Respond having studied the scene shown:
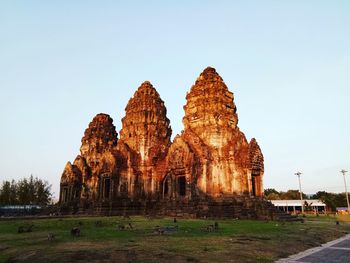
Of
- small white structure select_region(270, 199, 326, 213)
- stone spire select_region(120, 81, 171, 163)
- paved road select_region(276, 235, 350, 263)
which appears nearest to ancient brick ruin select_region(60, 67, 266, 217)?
stone spire select_region(120, 81, 171, 163)

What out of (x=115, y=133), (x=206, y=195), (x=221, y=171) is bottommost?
(x=206, y=195)

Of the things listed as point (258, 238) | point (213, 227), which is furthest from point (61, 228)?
point (258, 238)

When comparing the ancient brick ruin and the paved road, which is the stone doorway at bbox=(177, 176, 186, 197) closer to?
the ancient brick ruin

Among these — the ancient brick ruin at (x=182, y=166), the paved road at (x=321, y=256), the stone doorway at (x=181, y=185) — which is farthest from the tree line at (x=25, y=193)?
the paved road at (x=321, y=256)

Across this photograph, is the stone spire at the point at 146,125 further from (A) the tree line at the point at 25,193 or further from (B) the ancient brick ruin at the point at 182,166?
(A) the tree line at the point at 25,193

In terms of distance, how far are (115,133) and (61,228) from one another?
98.9 ft

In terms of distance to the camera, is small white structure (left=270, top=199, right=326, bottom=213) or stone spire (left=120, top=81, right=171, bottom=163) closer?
stone spire (left=120, top=81, right=171, bottom=163)

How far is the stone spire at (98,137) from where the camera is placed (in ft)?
159

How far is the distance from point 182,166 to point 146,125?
31.3ft

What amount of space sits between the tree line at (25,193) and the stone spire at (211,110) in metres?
40.6

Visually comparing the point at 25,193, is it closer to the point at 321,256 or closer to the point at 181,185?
the point at 181,185

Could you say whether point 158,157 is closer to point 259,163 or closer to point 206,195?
point 206,195

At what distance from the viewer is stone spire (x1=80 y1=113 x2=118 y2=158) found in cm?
4838

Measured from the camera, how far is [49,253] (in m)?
11.3
